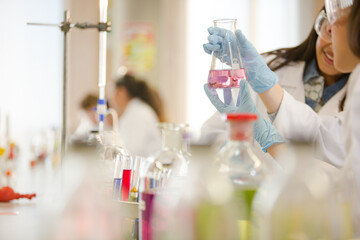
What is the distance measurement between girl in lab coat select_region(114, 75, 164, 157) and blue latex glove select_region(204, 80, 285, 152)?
2.77 meters

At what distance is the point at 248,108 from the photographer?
148cm

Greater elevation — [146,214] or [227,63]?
[227,63]

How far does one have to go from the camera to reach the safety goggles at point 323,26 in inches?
71.4

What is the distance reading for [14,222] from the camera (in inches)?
54.7

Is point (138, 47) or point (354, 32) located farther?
point (138, 47)

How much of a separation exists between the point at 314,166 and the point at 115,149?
735 millimetres

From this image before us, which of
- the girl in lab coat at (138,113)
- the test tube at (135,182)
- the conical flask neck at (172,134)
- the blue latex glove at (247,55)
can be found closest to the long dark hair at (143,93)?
the girl in lab coat at (138,113)

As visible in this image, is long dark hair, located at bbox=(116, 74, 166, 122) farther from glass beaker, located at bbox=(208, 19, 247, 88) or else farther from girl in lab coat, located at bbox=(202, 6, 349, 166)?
glass beaker, located at bbox=(208, 19, 247, 88)

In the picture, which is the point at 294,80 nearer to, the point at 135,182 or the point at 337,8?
the point at 337,8

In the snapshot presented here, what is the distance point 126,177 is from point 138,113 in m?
3.32

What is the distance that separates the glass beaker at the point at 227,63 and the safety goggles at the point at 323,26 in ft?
1.41

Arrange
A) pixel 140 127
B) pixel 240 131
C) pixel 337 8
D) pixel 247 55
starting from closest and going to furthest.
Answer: pixel 240 131 → pixel 337 8 → pixel 247 55 → pixel 140 127

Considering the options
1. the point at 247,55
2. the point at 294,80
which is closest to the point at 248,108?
the point at 247,55

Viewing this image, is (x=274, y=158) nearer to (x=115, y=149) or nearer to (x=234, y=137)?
(x=115, y=149)
